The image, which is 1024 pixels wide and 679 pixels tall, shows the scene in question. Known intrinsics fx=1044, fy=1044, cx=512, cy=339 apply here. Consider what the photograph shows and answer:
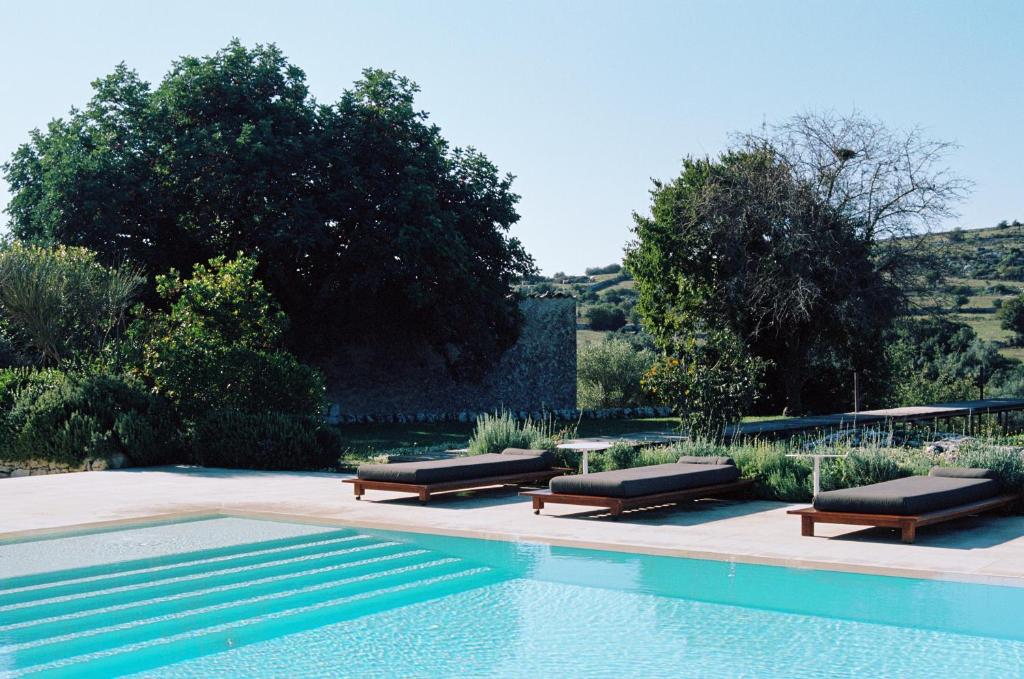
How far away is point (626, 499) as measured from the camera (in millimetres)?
8945

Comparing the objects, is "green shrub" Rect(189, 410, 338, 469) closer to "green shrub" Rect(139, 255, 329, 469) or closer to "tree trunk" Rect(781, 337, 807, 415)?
"green shrub" Rect(139, 255, 329, 469)

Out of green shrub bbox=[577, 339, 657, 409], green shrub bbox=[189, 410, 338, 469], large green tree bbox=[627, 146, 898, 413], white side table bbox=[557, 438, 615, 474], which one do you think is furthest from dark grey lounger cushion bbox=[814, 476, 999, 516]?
green shrub bbox=[577, 339, 657, 409]

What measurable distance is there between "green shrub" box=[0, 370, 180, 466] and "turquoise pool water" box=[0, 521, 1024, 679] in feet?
20.9

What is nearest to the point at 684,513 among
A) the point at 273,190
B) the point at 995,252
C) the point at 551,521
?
the point at 551,521

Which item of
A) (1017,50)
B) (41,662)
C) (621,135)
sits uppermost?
(1017,50)

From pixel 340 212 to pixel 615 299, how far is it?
3420cm

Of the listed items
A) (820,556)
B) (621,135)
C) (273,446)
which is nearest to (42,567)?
(820,556)

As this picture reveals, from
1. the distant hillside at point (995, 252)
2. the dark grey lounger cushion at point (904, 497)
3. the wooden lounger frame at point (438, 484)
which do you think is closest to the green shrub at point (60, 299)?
the wooden lounger frame at point (438, 484)

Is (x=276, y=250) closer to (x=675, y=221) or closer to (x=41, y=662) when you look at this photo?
(x=675, y=221)

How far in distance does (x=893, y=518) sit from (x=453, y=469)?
14.4 feet

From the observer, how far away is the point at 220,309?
15633 millimetres

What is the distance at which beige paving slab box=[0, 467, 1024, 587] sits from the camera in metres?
7.15

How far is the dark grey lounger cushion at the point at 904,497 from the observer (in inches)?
302

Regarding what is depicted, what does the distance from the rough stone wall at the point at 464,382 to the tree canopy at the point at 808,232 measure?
4.68 meters
